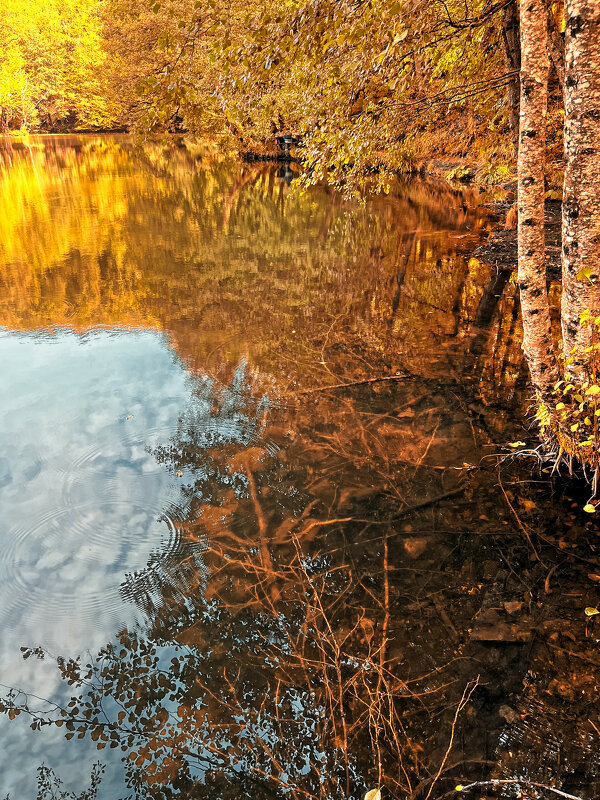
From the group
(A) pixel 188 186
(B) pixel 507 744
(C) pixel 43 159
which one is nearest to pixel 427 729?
(B) pixel 507 744

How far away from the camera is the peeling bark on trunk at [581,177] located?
400 centimetres

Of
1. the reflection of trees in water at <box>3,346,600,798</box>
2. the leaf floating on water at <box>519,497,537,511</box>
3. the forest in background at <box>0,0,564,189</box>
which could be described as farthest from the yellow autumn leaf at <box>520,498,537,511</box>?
the forest in background at <box>0,0,564,189</box>

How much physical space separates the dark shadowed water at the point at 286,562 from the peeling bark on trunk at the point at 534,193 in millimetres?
1289

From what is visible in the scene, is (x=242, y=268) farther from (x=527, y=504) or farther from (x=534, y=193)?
(x=527, y=504)

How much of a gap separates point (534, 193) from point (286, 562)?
4268 mm

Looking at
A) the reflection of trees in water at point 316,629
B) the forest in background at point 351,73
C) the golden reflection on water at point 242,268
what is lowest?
the reflection of trees in water at point 316,629

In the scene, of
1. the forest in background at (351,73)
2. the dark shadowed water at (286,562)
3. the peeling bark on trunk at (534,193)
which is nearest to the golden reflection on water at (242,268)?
the dark shadowed water at (286,562)

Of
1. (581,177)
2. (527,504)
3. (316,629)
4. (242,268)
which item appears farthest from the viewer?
(242,268)

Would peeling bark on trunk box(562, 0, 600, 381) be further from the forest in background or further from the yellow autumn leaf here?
the forest in background

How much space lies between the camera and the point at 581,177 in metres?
4.30

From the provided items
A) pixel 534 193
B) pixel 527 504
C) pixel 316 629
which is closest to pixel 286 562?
pixel 316 629

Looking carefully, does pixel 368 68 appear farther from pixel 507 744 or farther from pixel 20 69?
pixel 20 69

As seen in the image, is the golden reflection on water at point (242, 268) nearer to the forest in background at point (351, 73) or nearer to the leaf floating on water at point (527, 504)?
the forest in background at point (351, 73)

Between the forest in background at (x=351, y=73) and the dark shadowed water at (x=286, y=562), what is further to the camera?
the forest in background at (x=351, y=73)
